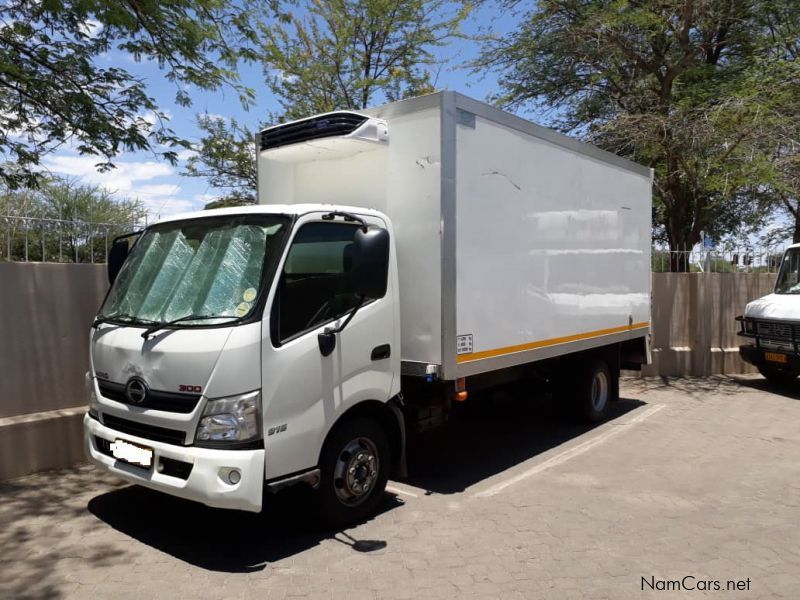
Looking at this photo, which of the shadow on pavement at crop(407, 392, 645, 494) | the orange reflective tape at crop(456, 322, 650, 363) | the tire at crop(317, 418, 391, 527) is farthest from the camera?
the shadow on pavement at crop(407, 392, 645, 494)

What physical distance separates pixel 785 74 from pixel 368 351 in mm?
10251

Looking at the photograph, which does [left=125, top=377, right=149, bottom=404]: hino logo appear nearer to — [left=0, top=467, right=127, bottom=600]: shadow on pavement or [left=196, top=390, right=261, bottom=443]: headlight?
[left=196, top=390, right=261, bottom=443]: headlight

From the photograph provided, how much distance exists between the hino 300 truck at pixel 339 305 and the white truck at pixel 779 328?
4969 millimetres

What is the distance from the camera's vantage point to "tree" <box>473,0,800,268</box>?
33.6ft

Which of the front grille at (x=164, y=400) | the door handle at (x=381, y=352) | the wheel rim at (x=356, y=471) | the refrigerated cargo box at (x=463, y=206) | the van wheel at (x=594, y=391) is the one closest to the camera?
the front grille at (x=164, y=400)

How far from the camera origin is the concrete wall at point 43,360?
539cm

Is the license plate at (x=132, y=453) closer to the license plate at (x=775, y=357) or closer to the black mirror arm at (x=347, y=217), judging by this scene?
the black mirror arm at (x=347, y=217)

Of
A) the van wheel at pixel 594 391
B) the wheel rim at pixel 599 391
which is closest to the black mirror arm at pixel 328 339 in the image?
the van wheel at pixel 594 391

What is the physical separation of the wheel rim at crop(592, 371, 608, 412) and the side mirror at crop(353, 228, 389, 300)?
14.8 feet

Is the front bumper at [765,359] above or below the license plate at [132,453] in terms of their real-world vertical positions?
below

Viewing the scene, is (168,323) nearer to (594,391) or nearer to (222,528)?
(222,528)

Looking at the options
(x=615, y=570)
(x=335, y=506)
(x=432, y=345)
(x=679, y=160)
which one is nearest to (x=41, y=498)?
(x=335, y=506)

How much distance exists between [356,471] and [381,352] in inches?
35.0
